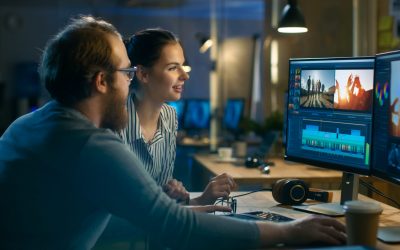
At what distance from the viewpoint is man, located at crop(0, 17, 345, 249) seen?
4.87ft

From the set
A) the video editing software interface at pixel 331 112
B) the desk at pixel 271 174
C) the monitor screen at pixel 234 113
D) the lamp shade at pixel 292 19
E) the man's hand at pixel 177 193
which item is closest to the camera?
the video editing software interface at pixel 331 112

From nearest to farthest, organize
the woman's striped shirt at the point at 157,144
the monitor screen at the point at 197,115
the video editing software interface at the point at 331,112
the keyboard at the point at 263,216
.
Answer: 1. the keyboard at the point at 263,216
2. the video editing software interface at the point at 331,112
3. the woman's striped shirt at the point at 157,144
4. the monitor screen at the point at 197,115

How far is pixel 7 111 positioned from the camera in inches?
412

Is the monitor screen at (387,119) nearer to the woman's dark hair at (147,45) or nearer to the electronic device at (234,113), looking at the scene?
the woman's dark hair at (147,45)

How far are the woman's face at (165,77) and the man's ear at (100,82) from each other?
116cm

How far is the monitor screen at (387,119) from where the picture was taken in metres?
1.83

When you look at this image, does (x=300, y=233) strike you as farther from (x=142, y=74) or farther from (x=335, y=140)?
(x=142, y=74)

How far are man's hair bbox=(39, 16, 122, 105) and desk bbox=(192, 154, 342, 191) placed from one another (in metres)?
1.88

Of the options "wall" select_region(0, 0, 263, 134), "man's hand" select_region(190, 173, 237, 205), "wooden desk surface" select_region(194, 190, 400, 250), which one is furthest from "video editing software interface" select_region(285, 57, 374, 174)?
"wall" select_region(0, 0, 263, 134)

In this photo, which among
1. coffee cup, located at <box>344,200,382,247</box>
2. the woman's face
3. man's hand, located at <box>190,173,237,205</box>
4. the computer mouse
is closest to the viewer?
coffee cup, located at <box>344,200,382,247</box>

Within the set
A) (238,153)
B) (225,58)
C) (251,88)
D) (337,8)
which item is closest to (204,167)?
(238,153)

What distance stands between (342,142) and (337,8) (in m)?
2.96

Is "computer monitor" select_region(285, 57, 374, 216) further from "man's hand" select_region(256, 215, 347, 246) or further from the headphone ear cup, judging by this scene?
"man's hand" select_region(256, 215, 347, 246)

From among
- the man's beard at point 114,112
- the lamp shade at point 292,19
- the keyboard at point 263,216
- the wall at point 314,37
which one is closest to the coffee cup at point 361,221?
the keyboard at point 263,216
